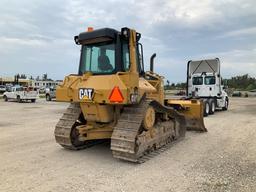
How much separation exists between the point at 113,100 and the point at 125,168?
1.35 metres

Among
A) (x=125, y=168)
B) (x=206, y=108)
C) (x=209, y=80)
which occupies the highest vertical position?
(x=209, y=80)

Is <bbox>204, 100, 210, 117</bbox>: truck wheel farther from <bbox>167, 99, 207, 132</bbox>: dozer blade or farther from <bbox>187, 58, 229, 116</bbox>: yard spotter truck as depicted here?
<bbox>167, 99, 207, 132</bbox>: dozer blade

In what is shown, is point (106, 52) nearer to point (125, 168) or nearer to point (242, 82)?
point (125, 168)

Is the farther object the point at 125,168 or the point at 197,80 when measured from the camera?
the point at 197,80

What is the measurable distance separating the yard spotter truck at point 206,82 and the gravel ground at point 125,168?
8.53 m

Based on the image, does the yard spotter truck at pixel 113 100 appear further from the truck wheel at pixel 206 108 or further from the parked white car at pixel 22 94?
the parked white car at pixel 22 94

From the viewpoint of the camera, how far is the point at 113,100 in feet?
17.7

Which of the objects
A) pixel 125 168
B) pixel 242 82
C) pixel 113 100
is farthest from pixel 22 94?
pixel 242 82

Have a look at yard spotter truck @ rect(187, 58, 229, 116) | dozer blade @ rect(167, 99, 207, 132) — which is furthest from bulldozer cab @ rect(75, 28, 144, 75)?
yard spotter truck @ rect(187, 58, 229, 116)

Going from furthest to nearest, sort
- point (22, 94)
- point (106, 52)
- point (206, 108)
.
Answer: point (22, 94)
point (206, 108)
point (106, 52)

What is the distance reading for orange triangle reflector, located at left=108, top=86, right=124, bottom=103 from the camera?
210 inches

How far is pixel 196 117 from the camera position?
369 inches

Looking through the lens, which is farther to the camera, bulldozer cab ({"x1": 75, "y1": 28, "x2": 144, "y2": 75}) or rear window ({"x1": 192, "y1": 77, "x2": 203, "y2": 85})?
rear window ({"x1": 192, "y1": 77, "x2": 203, "y2": 85})

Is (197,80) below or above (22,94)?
above
